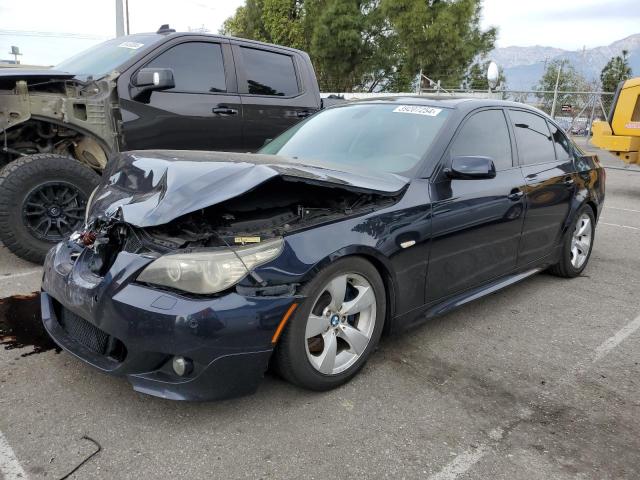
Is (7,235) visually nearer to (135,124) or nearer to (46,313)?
(135,124)

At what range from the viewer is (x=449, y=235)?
329cm

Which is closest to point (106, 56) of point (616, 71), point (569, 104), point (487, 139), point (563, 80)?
point (487, 139)

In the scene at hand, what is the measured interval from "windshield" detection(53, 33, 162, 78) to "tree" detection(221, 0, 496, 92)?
23.4 meters

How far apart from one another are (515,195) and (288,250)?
2.05 meters

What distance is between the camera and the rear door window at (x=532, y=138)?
412cm

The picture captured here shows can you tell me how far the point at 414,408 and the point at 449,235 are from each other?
3.60 feet

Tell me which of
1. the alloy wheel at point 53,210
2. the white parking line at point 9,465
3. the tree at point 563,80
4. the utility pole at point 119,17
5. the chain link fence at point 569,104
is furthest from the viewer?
the tree at point 563,80

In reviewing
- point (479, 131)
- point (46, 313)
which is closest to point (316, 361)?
point (46, 313)

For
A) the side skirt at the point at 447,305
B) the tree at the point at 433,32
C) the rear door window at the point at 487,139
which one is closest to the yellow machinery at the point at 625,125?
the rear door window at the point at 487,139

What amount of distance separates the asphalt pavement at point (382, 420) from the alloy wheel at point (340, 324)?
19 cm

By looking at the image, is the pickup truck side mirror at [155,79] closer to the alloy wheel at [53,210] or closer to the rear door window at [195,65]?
the rear door window at [195,65]

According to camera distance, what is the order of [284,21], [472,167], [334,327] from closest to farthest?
1. [334,327]
2. [472,167]
3. [284,21]

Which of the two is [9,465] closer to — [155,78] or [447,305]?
[447,305]

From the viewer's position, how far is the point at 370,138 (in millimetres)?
3570
